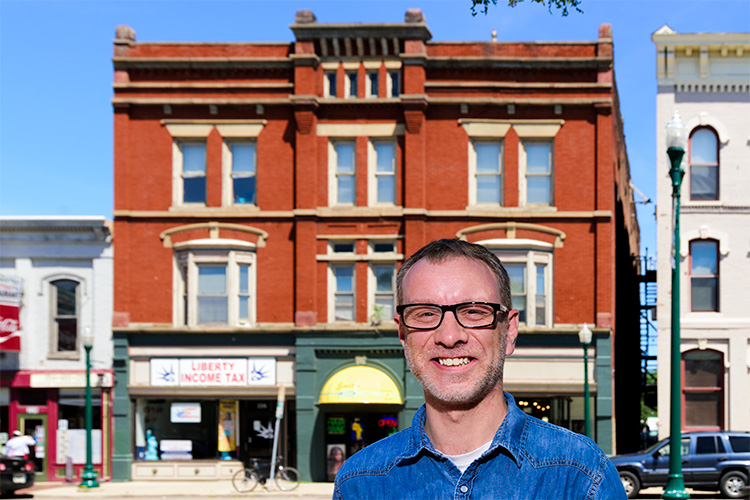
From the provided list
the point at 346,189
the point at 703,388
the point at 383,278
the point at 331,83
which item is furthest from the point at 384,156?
the point at 703,388

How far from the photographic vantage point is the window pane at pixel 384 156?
99.0ft

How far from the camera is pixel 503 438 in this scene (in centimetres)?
308

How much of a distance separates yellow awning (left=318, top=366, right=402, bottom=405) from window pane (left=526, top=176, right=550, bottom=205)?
271 inches

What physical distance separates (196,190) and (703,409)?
16591mm

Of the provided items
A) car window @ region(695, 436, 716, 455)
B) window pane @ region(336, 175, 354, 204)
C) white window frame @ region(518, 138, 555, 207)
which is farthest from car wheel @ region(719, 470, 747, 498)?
window pane @ region(336, 175, 354, 204)

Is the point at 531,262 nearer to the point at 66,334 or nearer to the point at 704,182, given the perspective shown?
the point at 704,182

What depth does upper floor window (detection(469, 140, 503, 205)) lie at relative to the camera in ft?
98.0

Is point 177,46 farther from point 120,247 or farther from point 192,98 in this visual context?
point 120,247

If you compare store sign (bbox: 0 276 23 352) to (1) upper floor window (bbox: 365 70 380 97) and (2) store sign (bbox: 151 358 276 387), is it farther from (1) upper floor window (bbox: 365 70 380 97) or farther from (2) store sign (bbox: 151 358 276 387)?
(1) upper floor window (bbox: 365 70 380 97)

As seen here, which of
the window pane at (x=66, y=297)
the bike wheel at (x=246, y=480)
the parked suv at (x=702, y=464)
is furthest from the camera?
the window pane at (x=66, y=297)

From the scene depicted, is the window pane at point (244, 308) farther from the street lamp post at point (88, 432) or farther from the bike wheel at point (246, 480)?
the bike wheel at point (246, 480)

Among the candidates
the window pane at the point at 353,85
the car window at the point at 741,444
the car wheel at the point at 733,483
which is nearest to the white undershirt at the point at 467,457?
the car wheel at the point at 733,483

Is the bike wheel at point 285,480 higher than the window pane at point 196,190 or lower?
lower

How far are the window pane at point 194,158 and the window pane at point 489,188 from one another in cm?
848
